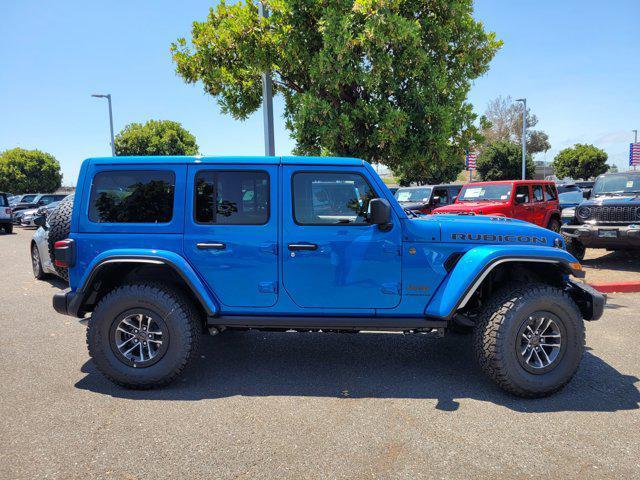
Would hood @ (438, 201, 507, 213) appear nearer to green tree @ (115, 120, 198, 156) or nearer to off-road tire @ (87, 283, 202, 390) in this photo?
off-road tire @ (87, 283, 202, 390)

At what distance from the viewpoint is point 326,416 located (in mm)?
3373

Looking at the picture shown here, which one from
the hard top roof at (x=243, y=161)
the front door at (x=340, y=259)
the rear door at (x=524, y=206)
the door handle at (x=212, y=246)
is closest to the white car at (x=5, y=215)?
the hard top roof at (x=243, y=161)

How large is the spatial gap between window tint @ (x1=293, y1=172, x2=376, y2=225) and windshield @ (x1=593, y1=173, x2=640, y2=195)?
26.6 feet

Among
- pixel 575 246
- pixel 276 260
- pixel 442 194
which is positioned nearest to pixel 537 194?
pixel 575 246

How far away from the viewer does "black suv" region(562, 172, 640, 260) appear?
8.45m

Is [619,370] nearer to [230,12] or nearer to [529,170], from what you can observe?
[230,12]

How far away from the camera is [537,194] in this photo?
12227mm

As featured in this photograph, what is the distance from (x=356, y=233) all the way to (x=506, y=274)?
1.51 meters

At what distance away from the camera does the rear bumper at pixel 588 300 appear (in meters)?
3.83

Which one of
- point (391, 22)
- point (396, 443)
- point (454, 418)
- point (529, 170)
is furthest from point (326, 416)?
point (529, 170)

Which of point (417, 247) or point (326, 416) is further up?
point (417, 247)

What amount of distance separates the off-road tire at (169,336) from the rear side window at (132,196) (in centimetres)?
63

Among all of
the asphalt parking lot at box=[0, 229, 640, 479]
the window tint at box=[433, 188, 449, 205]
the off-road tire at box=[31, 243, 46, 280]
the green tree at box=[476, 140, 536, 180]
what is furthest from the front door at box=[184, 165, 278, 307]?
the green tree at box=[476, 140, 536, 180]

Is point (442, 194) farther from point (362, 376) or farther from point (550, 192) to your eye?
point (362, 376)
